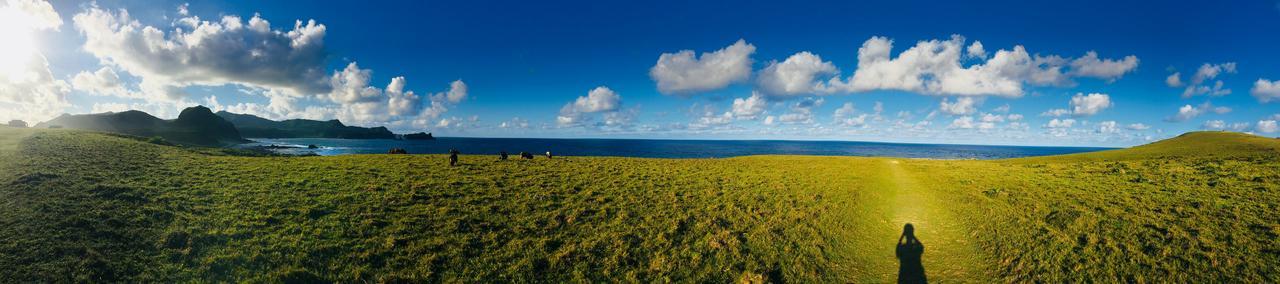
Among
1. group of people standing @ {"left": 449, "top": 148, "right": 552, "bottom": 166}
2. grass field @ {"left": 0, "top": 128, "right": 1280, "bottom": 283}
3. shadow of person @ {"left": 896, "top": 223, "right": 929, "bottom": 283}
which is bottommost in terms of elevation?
shadow of person @ {"left": 896, "top": 223, "right": 929, "bottom": 283}

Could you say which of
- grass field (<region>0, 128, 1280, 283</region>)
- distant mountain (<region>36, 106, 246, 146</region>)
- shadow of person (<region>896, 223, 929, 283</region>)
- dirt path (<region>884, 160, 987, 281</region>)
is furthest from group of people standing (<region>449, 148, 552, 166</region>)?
distant mountain (<region>36, 106, 246, 146</region>)

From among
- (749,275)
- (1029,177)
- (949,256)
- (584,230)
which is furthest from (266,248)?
(1029,177)

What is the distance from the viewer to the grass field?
11.8 metres

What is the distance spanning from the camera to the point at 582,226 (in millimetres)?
→ 16453

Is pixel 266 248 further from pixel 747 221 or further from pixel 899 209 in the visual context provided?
pixel 899 209

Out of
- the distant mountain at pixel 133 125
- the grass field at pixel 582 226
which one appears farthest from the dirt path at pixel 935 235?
the distant mountain at pixel 133 125

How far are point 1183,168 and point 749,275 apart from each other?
39.9 m

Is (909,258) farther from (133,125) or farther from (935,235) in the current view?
(133,125)

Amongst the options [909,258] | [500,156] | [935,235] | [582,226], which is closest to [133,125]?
[500,156]

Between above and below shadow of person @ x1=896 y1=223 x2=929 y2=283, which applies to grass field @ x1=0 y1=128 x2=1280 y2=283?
above

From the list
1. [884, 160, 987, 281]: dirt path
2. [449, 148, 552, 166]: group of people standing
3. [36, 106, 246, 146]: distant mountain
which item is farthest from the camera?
[36, 106, 246, 146]: distant mountain

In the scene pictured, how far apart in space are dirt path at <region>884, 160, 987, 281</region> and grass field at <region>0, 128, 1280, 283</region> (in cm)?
12

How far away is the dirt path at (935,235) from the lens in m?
12.9

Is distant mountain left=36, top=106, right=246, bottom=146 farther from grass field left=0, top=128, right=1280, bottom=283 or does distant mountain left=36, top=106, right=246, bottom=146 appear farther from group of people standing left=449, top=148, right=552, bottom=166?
grass field left=0, top=128, right=1280, bottom=283
